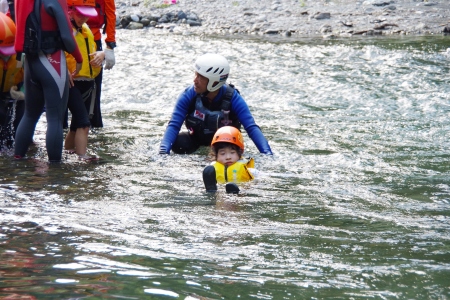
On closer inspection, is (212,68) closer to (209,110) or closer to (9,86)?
(209,110)

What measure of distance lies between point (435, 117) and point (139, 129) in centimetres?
415

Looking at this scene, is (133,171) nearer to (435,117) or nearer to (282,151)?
(282,151)

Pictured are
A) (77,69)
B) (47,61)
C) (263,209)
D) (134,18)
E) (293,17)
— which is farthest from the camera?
(134,18)

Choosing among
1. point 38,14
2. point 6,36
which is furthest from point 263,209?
point 6,36

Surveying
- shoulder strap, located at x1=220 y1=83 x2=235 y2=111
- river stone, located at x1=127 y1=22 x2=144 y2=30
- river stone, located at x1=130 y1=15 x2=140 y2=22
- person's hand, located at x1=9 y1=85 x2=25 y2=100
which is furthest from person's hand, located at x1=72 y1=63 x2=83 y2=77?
river stone, located at x1=130 y1=15 x2=140 y2=22

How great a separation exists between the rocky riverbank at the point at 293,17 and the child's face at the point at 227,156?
1075 centimetres

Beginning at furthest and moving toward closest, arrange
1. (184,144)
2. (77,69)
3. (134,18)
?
(134,18) < (184,144) < (77,69)

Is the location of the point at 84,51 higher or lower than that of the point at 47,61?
higher

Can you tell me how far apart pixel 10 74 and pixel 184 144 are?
205cm

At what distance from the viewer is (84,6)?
7859 mm

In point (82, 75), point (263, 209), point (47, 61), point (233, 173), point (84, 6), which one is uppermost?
point (84, 6)

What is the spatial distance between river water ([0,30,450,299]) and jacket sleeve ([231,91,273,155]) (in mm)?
188

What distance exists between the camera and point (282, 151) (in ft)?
28.9

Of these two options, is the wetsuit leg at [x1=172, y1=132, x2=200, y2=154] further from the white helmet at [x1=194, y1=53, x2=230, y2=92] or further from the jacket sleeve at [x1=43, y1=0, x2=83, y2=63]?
the jacket sleeve at [x1=43, y1=0, x2=83, y2=63]
